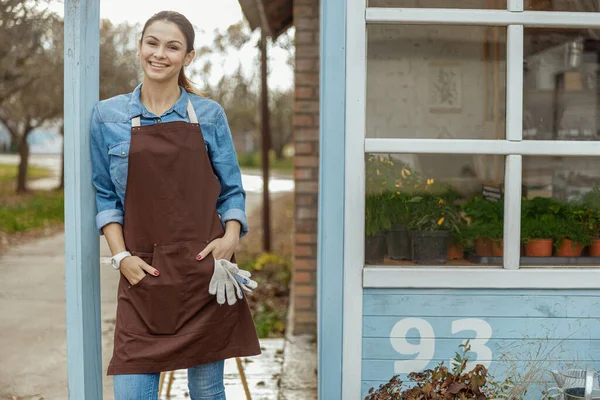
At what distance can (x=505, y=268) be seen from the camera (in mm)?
3137

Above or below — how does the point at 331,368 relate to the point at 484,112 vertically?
below

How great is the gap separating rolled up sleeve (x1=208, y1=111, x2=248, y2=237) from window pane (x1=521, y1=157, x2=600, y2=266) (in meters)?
1.31

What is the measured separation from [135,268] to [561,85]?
2.42m

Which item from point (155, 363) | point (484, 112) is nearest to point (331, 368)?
point (155, 363)

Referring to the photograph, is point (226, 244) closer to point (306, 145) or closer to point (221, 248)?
point (221, 248)

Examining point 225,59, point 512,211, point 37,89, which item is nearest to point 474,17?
point 512,211

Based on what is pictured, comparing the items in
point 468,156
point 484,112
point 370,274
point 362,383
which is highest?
point 484,112

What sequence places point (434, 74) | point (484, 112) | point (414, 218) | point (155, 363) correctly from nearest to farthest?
point (155, 363), point (414, 218), point (484, 112), point (434, 74)

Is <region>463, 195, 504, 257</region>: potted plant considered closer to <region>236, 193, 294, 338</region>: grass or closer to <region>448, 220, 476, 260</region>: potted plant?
<region>448, 220, 476, 260</region>: potted plant

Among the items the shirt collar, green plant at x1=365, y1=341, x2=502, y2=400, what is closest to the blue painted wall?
green plant at x1=365, y1=341, x2=502, y2=400

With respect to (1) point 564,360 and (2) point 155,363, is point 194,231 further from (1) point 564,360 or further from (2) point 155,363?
(1) point 564,360

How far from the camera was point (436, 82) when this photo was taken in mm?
4023

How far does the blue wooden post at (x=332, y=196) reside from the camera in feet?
9.87

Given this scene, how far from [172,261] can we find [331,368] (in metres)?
0.96
